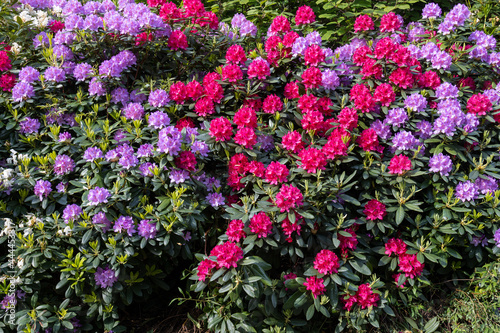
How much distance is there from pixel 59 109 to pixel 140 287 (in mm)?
1338

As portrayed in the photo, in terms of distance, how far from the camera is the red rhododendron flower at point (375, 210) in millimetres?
2779

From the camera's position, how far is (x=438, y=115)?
3086 mm

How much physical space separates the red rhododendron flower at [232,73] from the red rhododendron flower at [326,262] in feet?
4.35

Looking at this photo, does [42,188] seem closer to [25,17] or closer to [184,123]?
[184,123]

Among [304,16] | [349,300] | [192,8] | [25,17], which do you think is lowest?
[349,300]

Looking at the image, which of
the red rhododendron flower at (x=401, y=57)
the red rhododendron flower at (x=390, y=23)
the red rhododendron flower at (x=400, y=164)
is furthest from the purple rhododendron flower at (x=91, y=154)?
the red rhododendron flower at (x=390, y=23)

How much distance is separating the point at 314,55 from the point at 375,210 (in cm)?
117

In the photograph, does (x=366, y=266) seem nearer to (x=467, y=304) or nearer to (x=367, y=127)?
(x=467, y=304)

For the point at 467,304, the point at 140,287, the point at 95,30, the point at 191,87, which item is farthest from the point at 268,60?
the point at 467,304

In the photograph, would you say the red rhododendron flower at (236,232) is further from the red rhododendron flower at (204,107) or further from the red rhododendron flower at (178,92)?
the red rhododendron flower at (178,92)

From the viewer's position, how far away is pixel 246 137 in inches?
110

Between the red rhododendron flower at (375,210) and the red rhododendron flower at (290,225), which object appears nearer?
the red rhododendron flower at (290,225)

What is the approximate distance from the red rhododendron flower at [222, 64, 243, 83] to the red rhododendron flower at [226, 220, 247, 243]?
104cm

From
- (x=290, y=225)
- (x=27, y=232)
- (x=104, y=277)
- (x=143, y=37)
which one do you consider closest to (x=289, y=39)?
(x=143, y=37)
